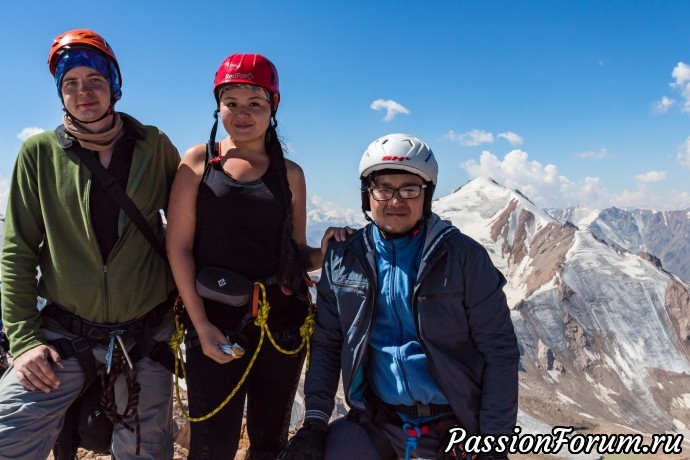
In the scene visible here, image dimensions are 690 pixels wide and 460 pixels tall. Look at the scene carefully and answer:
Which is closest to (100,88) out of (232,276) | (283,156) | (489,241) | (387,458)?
(283,156)

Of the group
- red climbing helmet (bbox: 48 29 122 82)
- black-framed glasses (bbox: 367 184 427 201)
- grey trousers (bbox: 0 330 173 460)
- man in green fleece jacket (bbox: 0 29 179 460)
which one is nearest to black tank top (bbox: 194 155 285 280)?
man in green fleece jacket (bbox: 0 29 179 460)

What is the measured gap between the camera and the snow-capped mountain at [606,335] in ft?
394

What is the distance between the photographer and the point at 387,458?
5.22 metres

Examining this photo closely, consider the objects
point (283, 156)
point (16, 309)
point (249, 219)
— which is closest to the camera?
point (16, 309)

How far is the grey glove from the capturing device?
5.12m

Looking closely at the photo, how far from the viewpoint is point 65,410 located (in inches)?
207

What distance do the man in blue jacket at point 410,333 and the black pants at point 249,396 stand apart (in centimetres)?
44

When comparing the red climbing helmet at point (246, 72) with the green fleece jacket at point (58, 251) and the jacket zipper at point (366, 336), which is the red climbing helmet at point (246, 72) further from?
the jacket zipper at point (366, 336)

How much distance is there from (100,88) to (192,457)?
4.10 meters

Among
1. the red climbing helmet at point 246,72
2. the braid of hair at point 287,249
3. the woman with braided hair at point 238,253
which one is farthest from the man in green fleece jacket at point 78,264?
the braid of hair at point 287,249

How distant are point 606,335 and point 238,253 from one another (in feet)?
512

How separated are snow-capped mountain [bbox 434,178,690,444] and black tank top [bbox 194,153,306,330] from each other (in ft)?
384

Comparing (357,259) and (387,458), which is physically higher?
(357,259)

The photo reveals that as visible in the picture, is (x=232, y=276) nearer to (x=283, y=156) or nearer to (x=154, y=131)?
(x=283, y=156)
